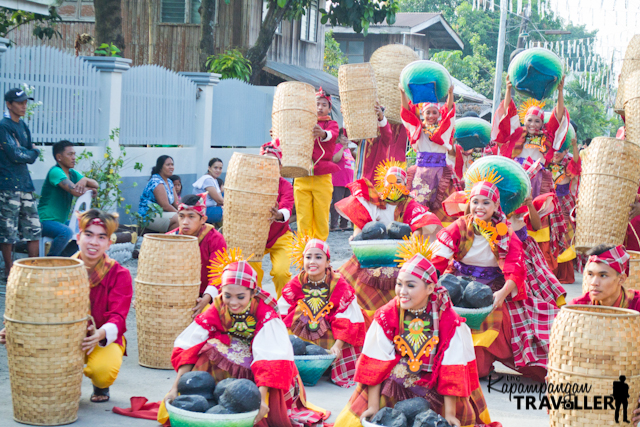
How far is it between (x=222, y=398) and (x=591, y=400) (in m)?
1.70

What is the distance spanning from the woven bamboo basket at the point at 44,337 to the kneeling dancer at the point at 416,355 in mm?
1384

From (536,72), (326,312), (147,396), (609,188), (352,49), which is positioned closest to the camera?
(147,396)

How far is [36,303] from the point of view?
3.80 metres

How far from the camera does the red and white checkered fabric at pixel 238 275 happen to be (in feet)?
12.9

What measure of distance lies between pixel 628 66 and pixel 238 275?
534cm

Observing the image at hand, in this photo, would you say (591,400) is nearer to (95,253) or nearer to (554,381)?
(554,381)

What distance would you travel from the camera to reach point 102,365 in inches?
167

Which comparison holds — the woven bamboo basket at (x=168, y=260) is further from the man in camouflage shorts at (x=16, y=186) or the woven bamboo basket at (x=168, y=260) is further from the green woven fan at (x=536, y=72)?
the green woven fan at (x=536, y=72)

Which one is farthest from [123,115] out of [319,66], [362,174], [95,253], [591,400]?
[319,66]

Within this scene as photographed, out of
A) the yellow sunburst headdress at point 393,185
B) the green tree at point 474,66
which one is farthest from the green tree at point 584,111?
the yellow sunburst headdress at point 393,185

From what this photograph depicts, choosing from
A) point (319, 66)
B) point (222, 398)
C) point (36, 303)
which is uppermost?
point (319, 66)

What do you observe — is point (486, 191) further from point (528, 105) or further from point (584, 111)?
point (584, 111)

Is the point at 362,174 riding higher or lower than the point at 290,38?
lower

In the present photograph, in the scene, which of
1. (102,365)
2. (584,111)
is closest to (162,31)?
(102,365)
